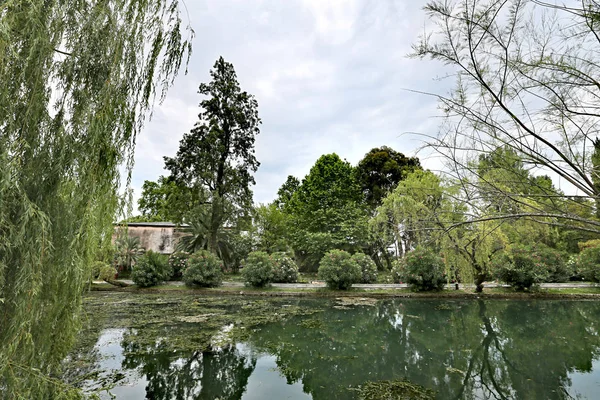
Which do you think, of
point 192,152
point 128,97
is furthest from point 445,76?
point 192,152

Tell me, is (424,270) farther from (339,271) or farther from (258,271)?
(258,271)

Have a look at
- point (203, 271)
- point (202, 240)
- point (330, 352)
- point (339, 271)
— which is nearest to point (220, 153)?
point (202, 240)

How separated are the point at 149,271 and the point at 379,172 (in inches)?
627

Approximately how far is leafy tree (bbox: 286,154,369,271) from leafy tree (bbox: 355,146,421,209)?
0.99 metres

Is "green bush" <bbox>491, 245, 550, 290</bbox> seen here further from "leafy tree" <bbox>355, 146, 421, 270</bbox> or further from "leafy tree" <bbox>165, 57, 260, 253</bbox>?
"leafy tree" <bbox>165, 57, 260, 253</bbox>

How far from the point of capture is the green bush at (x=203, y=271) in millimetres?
13469

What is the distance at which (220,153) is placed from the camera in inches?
714

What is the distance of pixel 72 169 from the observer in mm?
2375

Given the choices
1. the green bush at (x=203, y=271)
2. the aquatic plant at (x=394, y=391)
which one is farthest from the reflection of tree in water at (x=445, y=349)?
the green bush at (x=203, y=271)

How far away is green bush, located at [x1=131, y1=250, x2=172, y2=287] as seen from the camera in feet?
44.2

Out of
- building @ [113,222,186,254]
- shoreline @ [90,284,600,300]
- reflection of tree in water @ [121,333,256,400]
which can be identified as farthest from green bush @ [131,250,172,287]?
reflection of tree in water @ [121,333,256,400]

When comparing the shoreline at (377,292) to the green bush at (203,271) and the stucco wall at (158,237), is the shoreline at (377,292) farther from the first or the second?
the stucco wall at (158,237)

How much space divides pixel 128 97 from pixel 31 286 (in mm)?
1719

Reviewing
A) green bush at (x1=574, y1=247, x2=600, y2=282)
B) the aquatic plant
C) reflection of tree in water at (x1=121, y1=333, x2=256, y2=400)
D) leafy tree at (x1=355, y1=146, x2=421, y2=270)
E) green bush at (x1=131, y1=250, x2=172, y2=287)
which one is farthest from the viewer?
leafy tree at (x1=355, y1=146, x2=421, y2=270)
